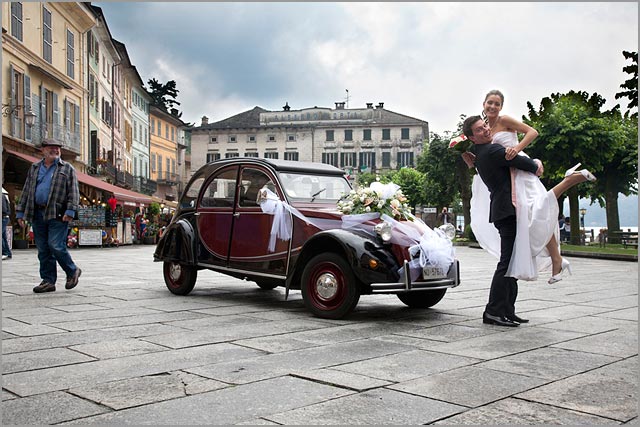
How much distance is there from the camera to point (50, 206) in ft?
30.0

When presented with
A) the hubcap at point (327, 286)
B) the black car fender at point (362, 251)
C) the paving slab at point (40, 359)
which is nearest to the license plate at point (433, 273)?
the black car fender at point (362, 251)

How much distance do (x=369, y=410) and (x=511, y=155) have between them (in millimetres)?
3688

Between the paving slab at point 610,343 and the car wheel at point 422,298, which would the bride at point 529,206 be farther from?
the car wheel at point 422,298

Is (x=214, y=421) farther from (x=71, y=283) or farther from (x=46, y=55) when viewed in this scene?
(x=46, y=55)

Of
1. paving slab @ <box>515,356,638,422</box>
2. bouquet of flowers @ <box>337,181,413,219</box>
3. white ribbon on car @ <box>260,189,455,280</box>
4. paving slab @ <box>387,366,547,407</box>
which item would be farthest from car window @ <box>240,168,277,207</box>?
paving slab @ <box>515,356,638,422</box>

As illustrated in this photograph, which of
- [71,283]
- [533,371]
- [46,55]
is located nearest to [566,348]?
[533,371]

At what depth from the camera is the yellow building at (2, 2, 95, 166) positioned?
2627cm

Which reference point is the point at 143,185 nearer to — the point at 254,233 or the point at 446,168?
the point at 446,168

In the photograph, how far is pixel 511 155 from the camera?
662 centimetres

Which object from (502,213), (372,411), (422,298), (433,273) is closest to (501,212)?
(502,213)

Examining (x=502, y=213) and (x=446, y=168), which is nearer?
(x=502, y=213)

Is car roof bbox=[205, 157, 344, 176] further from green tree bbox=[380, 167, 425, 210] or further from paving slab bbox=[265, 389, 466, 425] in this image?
green tree bbox=[380, 167, 425, 210]

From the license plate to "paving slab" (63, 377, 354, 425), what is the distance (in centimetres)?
297

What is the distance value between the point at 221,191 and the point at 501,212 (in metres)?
3.70
